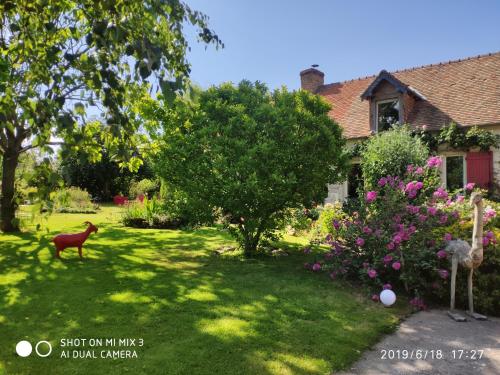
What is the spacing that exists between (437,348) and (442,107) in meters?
13.7

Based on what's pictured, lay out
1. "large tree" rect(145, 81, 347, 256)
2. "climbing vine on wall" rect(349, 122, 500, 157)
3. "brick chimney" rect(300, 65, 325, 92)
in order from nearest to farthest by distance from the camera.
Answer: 1. "large tree" rect(145, 81, 347, 256)
2. "climbing vine on wall" rect(349, 122, 500, 157)
3. "brick chimney" rect(300, 65, 325, 92)

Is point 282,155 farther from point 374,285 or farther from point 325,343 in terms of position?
point 325,343

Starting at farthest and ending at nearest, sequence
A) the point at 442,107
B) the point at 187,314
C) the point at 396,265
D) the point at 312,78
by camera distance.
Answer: the point at 312,78
the point at 442,107
the point at 396,265
the point at 187,314

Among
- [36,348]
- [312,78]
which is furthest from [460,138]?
[36,348]

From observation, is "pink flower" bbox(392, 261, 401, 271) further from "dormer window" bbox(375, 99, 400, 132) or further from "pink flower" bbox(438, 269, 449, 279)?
"dormer window" bbox(375, 99, 400, 132)

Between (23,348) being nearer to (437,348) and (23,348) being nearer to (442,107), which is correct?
(437,348)

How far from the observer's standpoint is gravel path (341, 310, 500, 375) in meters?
3.74

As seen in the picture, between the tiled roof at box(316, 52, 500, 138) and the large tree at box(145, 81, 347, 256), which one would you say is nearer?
the large tree at box(145, 81, 347, 256)

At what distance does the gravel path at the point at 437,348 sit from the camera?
147 inches

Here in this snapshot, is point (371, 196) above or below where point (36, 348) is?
above

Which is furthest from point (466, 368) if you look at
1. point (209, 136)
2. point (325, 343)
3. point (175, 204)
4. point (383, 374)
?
point (175, 204)

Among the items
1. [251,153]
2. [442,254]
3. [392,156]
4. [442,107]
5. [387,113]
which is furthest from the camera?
[387,113]
